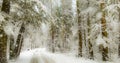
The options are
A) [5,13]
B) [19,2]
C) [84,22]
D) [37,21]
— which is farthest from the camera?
[84,22]

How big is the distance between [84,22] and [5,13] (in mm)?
16290

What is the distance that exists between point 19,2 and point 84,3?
10.7 metres

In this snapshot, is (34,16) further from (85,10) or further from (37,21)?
(85,10)

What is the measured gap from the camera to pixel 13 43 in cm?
1992

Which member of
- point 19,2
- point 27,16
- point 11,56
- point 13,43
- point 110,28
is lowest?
point 11,56

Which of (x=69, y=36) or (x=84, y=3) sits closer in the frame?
(x=84, y=3)

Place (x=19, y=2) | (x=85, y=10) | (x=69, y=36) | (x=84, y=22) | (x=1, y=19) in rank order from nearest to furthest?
1. (x=1, y=19)
2. (x=19, y=2)
3. (x=85, y=10)
4. (x=84, y=22)
5. (x=69, y=36)

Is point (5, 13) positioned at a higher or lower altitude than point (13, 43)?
higher

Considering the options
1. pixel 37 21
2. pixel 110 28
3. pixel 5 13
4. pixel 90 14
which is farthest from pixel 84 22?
pixel 5 13

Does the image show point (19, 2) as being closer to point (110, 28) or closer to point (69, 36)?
point (110, 28)

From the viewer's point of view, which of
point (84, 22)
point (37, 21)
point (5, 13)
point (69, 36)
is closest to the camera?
point (5, 13)

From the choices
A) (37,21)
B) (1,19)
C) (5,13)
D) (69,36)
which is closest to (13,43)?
(37,21)

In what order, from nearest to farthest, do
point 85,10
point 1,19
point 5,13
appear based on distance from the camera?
point 1,19, point 5,13, point 85,10

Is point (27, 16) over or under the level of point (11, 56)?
over
